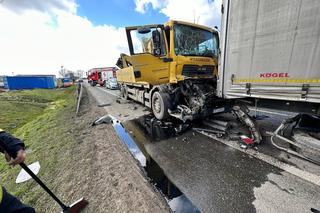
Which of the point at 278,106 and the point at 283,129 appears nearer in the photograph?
the point at 278,106

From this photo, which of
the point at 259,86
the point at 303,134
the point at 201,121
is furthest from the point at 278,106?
the point at 201,121

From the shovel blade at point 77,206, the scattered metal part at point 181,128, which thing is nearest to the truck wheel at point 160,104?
the scattered metal part at point 181,128

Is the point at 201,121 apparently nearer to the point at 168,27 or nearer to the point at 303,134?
the point at 303,134

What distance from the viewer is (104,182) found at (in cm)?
275

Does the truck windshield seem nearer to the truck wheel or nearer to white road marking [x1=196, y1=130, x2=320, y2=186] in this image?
the truck wheel

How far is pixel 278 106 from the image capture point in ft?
9.41

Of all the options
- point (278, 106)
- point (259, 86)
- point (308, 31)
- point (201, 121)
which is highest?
point (308, 31)

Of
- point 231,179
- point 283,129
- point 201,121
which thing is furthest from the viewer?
point 201,121

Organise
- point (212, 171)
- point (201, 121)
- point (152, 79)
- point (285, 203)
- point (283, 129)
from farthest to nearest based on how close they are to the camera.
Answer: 1. point (152, 79)
2. point (201, 121)
3. point (283, 129)
4. point (212, 171)
5. point (285, 203)

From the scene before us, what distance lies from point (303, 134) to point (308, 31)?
1.93 metres

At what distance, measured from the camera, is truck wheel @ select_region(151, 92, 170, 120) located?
5412 mm

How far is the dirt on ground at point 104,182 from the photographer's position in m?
2.26

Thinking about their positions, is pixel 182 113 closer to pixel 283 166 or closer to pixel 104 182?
pixel 283 166

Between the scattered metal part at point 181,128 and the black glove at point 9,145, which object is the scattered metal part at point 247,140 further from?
the black glove at point 9,145
